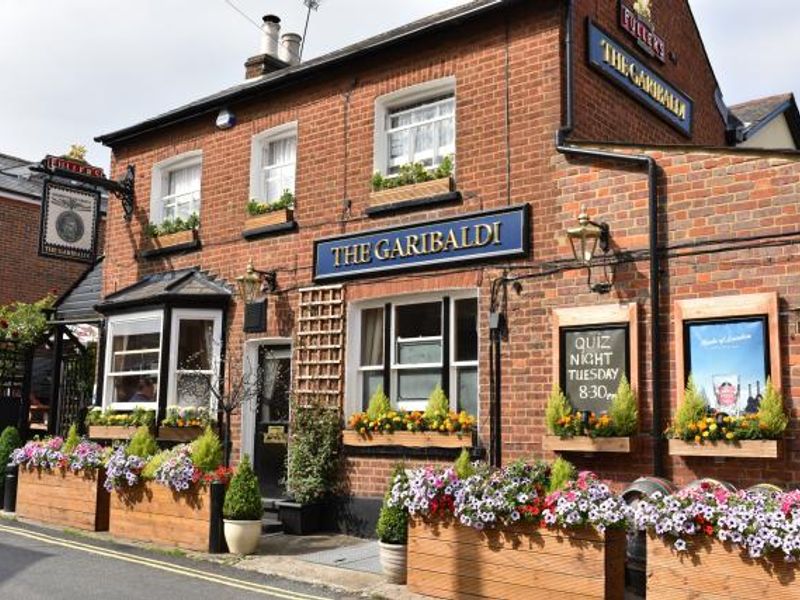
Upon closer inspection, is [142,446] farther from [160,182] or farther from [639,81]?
[639,81]

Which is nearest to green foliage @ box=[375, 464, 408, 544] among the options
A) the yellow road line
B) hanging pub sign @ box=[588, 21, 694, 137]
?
the yellow road line

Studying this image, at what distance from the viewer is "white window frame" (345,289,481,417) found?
10.4 metres

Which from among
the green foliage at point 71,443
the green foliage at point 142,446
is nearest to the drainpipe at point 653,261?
the green foliage at point 142,446

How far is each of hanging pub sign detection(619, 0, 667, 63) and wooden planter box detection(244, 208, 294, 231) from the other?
5302 mm

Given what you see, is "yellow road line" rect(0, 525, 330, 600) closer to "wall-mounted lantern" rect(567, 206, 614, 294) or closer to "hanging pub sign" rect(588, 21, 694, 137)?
"wall-mounted lantern" rect(567, 206, 614, 294)

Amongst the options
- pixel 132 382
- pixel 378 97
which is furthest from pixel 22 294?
pixel 378 97

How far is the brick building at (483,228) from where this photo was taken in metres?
8.54

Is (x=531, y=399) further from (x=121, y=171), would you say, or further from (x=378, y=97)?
(x=121, y=171)

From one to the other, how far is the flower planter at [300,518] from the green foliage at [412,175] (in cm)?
430

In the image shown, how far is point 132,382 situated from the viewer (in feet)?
45.0

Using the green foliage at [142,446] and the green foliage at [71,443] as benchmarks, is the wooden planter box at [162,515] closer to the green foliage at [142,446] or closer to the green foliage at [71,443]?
the green foliage at [142,446]

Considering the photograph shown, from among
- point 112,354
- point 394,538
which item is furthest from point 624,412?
point 112,354

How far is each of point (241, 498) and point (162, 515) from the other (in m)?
1.28

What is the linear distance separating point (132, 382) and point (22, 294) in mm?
9342
